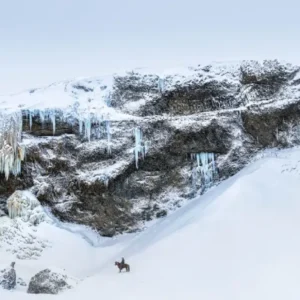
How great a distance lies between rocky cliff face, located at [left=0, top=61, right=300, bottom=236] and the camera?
21812mm

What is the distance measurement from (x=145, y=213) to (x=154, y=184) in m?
1.50

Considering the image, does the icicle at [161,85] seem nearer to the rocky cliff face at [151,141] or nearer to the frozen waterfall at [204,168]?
the rocky cliff face at [151,141]

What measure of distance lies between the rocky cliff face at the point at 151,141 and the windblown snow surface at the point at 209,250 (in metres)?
1.01

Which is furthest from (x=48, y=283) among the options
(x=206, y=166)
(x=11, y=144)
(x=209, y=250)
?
(x=206, y=166)

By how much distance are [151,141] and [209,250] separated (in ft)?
27.9

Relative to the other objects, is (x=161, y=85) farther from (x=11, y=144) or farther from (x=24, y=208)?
(x=24, y=208)

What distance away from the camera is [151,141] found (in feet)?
72.7

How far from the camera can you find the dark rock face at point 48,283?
13797 millimetres

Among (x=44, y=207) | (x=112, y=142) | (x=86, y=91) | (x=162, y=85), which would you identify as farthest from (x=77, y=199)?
(x=162, y=85)

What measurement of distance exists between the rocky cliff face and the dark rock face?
7.47 metres

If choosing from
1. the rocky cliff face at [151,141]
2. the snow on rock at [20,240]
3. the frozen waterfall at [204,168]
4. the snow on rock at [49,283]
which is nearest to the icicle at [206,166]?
the frozen waterfall at [204,168]

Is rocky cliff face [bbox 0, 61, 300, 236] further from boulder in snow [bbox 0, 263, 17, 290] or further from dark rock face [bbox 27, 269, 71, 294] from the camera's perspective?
dark rock face [bbox 27, 269, 71, 294]

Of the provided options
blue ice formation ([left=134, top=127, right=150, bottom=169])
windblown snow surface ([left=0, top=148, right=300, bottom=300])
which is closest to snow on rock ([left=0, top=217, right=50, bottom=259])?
windblown snow surface ([left=0, top=148, right=300, bottom=300])

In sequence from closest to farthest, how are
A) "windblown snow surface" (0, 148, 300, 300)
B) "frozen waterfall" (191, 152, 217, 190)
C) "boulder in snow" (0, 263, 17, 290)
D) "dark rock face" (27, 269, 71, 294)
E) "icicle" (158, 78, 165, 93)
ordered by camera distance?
"windblown snow surface" (0, 148, 300, 300), "dark rock face" (27, 269, 71, 294), "boulder in snow" (0, 263, 17, 290), "frozen waterfall" (191, 152, 217, 190), "icicle" (158, 78, 165, 93)
